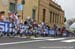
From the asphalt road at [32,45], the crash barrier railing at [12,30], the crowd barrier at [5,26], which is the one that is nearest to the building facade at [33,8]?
the crash barrier railing at [12,30]

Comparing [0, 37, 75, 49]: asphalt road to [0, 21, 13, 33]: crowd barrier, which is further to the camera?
[0, 21, 13, 33]: crowd barrier

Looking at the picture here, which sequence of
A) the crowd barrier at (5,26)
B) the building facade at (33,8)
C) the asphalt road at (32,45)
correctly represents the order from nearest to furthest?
the asphalt road at (32,45) → the crowd barrier at (5,26) → the building facade at (33,8)

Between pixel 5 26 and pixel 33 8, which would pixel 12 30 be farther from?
pixel 33 8

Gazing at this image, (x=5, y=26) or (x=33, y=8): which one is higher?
(x=33, y=8)

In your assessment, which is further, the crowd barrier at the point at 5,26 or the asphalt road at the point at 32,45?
the crowd barrier at the point at 5,26

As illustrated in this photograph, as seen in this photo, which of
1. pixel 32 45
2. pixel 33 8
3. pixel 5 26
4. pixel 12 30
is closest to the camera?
pixel 32 45

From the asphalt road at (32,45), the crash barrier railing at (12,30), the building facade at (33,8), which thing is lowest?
the asphalt road at (32,45)

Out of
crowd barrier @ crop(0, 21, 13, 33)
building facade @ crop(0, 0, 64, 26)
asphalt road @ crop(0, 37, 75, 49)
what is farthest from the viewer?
building facade @ crop(0, 0, 64, 26)

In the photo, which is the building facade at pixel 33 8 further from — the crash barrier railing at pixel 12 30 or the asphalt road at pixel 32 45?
the asphalt road at pixel 32 45

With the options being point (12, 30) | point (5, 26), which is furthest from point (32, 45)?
point (12, 30)

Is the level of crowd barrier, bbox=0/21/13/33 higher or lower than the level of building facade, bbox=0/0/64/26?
lower

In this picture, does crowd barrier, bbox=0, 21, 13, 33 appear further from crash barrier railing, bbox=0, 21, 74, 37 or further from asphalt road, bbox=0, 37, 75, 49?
asphalt road, bbox=0, 37, 75, 49

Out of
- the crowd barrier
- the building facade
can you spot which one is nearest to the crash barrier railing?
the crowd barrier

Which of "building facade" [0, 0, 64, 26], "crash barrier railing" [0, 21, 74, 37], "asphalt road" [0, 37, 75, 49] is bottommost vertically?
"asphalt road" [0, 37, 75, 49]
